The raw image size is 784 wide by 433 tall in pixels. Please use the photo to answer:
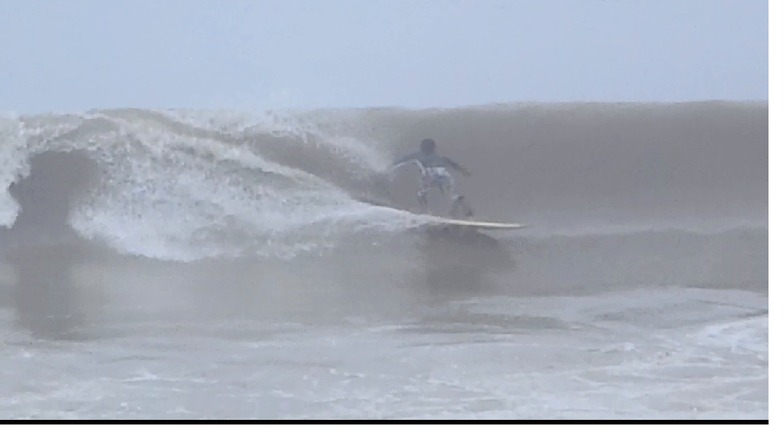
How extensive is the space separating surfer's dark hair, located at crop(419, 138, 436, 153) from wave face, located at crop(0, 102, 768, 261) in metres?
0.02

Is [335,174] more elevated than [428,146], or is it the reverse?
[428,146]

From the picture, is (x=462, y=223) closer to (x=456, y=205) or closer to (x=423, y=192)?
(x=456, y=205)

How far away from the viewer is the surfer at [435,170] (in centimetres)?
361

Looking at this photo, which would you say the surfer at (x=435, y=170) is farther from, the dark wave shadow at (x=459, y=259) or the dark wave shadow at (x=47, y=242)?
the dark wave shadow at (x=47, y=242)

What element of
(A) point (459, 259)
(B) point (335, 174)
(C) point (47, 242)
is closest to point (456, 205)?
(A) point (459, 259)

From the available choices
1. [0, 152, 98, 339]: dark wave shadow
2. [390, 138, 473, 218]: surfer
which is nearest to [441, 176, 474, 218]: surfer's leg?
[390, 138, 473, 218]: surfer

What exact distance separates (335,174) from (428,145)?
→ 39 cm

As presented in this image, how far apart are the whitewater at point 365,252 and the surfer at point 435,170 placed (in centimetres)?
3

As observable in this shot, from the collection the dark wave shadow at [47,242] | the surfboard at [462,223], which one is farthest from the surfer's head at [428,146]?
the dark wave shadow at [47,242]

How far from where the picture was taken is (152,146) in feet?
12.1

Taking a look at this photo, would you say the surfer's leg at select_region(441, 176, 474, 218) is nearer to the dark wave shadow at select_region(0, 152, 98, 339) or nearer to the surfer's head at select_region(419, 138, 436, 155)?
the surfer's head at select_region(419, 138, 436, 155)

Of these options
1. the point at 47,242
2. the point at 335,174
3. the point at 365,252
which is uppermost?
the point at 335,174

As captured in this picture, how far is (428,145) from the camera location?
3.64 metres
